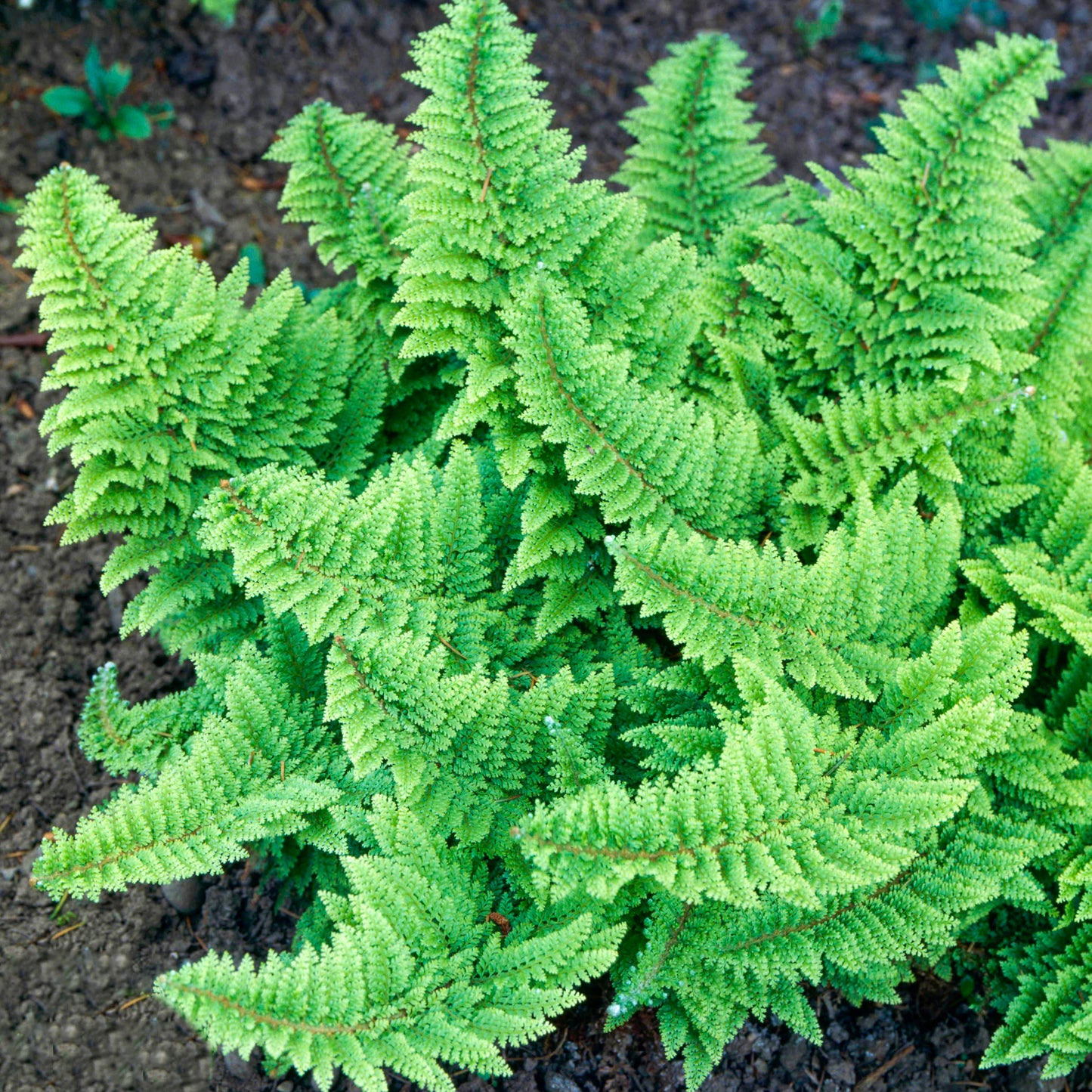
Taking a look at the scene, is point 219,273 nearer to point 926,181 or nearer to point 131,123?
point 131,123

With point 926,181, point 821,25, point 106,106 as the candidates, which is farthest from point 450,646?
point 821,25

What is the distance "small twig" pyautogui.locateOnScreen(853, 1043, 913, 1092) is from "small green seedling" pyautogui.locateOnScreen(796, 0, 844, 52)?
5.02 metres

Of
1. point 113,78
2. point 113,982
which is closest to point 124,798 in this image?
point 113,982

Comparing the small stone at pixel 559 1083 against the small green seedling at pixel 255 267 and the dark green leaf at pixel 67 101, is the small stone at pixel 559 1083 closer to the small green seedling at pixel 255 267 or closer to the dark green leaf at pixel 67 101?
the small green seedling at pixel 255 267

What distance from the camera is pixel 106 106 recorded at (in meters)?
5.10

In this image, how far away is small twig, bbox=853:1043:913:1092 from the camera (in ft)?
10.9

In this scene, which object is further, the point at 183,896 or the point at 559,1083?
the point at 183,896

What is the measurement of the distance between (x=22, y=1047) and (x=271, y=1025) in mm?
1407

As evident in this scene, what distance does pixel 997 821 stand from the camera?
312cm

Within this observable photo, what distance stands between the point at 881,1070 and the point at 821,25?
5.12m

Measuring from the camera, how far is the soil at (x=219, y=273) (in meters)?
3.34

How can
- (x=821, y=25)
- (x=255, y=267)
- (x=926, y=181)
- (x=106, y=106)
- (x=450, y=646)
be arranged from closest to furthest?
(x=450, y=646)
(x=926, y=181)
(x=255, y=267)
(x=106, y=106)
(x=821, y=25)

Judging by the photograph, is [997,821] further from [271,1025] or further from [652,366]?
[271,1025]

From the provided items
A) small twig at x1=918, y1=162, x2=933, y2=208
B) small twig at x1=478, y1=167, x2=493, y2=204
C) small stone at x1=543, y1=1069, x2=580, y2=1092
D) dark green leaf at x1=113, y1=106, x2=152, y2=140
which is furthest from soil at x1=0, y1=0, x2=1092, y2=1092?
small twig at x1=918, y1=162, x2=933, y2=208
